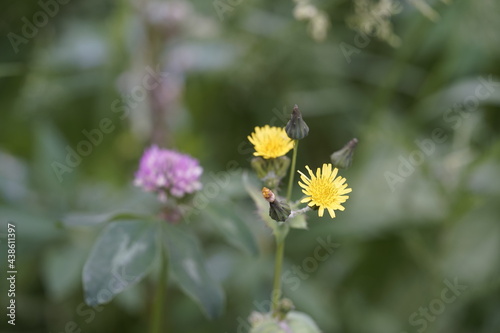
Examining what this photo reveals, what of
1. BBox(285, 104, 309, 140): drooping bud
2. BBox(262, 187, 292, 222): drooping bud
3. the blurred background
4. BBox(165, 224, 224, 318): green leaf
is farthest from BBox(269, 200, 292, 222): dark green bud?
the blurred background

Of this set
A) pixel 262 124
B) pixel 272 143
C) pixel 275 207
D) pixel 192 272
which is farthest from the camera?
pixel 262 124

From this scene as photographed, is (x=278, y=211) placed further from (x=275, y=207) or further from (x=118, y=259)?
(x=118, y=259)

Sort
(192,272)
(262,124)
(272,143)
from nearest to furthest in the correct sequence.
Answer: (272,143)
(192,272)
(262,124)

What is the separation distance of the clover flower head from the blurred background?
203mm

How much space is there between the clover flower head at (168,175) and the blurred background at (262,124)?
203 mm

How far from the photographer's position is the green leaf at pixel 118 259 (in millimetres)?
1015

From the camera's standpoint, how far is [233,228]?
1.19 m

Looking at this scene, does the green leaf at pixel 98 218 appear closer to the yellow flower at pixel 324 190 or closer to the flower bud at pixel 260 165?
the flower bud at pixel 260 165

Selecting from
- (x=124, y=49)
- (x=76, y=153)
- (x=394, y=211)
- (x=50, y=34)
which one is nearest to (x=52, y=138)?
(x=76, y=153)

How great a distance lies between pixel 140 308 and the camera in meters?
1.61

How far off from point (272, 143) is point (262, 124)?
42.9 inches

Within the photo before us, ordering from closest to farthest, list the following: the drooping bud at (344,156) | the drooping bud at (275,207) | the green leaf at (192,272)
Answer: the drooping bud at (275,207), the drooping bud at (344,156), the green leaf at (192,272)

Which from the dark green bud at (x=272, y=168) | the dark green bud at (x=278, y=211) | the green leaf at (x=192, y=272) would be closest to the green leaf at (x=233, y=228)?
the green leaf at (x=192, y=272)

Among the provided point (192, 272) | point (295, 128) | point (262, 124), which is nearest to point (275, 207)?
point (295, 128)
